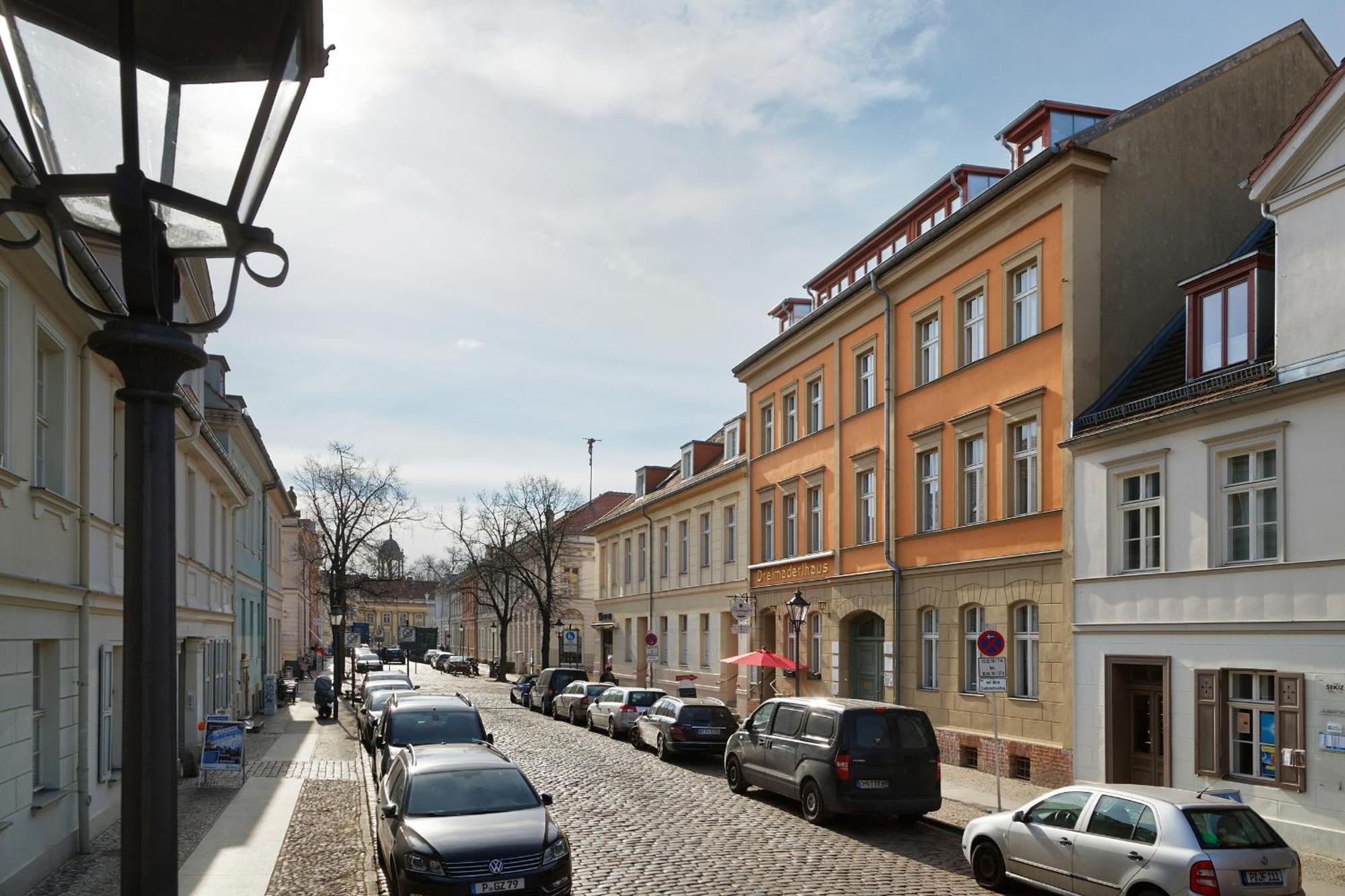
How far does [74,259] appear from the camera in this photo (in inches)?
421

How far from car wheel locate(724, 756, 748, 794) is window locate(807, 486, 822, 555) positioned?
1117cm

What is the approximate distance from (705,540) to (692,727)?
16.8 m

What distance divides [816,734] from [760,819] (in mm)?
1526

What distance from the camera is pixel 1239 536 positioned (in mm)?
15945

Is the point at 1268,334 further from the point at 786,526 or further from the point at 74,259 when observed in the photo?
the point at 786,526

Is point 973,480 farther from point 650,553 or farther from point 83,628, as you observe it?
point 650,553

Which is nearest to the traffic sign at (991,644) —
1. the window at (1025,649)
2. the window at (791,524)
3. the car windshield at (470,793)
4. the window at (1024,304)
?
the window at (1025,649)

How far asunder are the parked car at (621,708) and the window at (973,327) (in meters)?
12.0

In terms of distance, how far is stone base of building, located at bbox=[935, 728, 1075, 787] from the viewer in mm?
19297

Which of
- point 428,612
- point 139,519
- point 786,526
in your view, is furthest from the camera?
point 428,612

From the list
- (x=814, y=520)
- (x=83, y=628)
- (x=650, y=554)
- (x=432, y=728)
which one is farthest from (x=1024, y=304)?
(x=650, y=554)

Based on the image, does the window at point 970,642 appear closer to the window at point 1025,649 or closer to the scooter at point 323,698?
the window at point 1025,649

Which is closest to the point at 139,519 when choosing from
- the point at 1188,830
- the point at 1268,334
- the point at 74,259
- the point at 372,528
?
the point at 74,259

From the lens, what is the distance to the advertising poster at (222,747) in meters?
18.9
